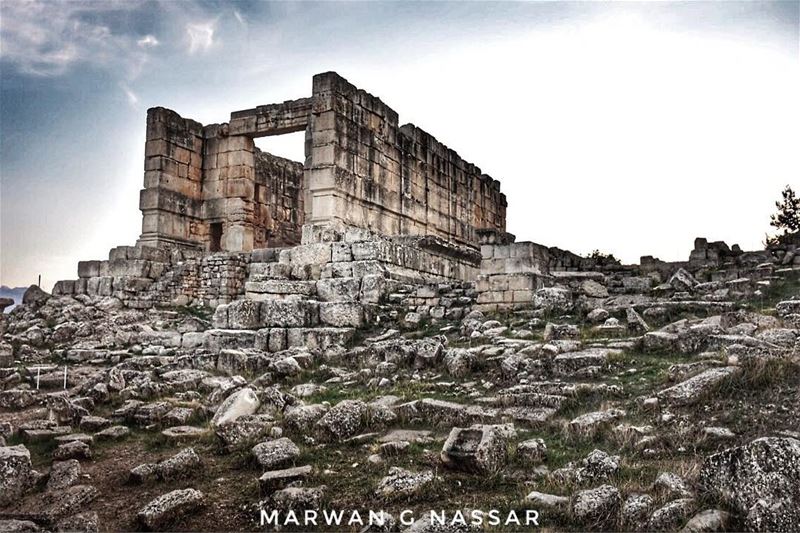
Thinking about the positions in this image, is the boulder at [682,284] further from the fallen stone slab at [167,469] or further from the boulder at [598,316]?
the fallen stone slab at [167,469]

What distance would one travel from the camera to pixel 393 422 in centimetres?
630

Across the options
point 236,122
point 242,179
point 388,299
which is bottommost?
point 388,299

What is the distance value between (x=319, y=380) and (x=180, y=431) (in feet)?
7.27

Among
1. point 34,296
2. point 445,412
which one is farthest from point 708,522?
point 34,296

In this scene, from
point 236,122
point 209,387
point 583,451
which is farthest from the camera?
point 236,122

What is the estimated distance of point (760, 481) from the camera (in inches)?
163

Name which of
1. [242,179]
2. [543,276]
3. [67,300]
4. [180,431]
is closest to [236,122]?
[242,179]

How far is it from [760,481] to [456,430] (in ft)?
7.06

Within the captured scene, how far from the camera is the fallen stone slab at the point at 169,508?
4.68 m

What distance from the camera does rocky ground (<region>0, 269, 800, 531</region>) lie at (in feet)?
14.4

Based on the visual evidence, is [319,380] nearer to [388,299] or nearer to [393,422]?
[393,422]

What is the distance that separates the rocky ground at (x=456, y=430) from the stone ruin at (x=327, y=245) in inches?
67.5

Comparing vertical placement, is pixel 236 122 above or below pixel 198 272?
above

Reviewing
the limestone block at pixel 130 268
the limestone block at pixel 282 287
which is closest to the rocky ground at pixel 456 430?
the limestone block at pixel 282 287
